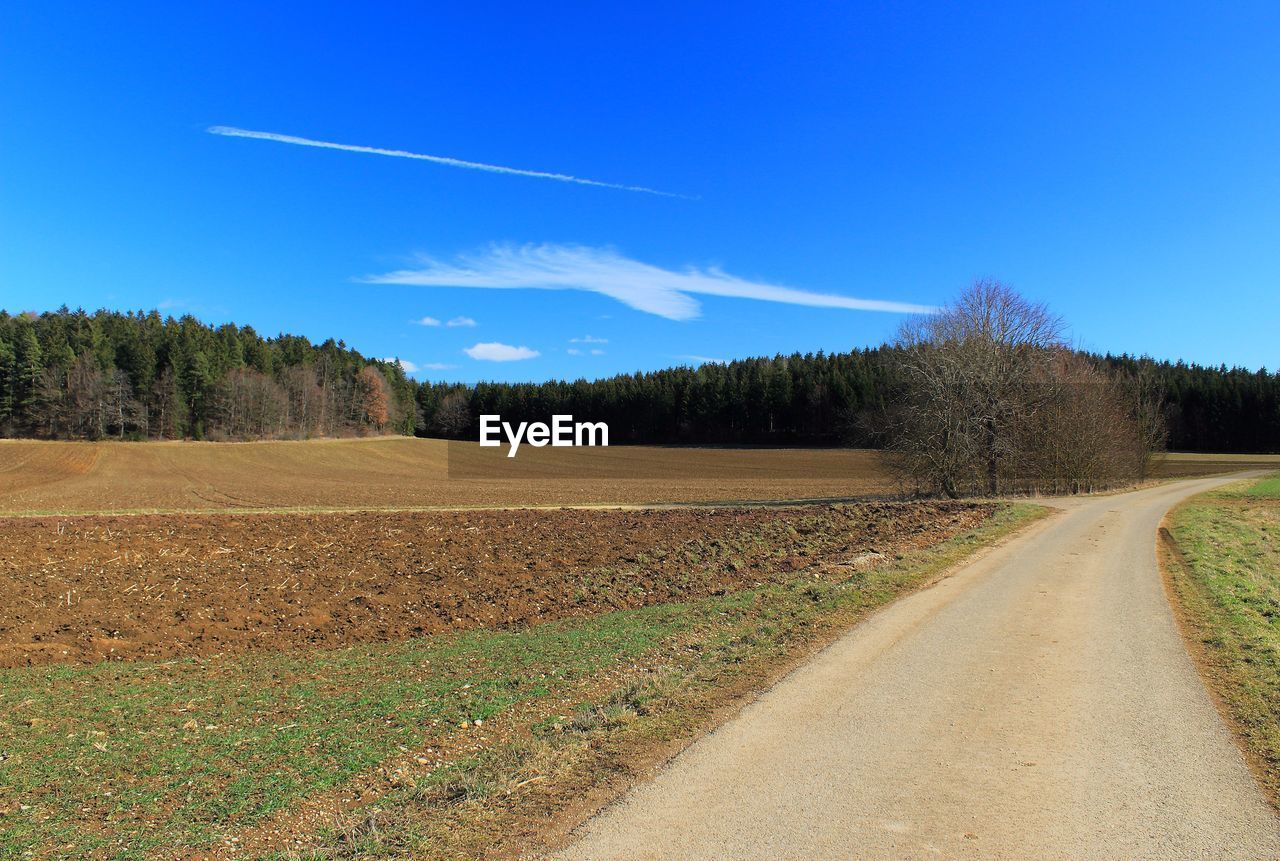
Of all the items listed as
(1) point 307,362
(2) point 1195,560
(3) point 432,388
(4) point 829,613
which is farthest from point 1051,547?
(3) point 432,388

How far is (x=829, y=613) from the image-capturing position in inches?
421

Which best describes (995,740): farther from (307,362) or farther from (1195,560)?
(307,362)

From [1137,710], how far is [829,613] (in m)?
4.37

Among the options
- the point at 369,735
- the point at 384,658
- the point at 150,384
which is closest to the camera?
the point at 369,735

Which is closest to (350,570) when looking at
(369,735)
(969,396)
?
(369,735)

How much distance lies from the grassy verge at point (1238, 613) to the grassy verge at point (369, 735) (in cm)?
415

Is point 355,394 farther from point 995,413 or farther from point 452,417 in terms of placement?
point 995,413

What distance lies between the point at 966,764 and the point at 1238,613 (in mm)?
8282

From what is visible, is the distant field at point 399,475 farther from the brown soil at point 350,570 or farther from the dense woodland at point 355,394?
the brown soil at point 350,570

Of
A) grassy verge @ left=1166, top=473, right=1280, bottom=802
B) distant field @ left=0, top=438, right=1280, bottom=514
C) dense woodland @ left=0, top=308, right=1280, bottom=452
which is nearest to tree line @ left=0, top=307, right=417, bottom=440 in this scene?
dense woodland @ left=0, top=308, right=1280, bottom=452

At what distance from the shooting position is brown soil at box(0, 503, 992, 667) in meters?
11.5

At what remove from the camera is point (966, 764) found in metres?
5.55

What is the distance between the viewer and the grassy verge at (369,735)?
475 cm

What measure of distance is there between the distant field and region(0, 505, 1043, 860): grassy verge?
24508 millimetres
